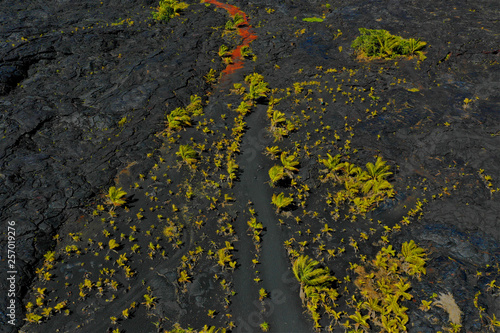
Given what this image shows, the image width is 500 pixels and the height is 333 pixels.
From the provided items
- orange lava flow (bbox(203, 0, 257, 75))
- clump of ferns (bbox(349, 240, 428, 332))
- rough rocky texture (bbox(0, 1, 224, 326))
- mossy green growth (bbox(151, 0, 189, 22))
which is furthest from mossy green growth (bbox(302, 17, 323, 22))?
clump of ferns (bbox(349, 240, 428, 332))

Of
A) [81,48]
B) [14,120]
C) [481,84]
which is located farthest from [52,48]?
[481,84]

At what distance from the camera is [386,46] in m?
18.4

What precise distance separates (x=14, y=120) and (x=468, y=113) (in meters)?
23.9

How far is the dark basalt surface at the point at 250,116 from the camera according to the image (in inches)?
388

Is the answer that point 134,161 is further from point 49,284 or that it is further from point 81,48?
point 81,48

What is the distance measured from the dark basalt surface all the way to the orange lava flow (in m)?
0.65

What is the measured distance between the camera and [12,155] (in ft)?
44.3

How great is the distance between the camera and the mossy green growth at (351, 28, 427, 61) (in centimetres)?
1823

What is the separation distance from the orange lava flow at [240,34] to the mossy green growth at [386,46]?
26.6 ft

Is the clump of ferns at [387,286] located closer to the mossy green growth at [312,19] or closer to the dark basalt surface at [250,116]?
the dark basalt surface at [250,116]

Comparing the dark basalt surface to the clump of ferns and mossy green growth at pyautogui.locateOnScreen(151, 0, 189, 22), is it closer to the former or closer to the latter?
the clump of ferns

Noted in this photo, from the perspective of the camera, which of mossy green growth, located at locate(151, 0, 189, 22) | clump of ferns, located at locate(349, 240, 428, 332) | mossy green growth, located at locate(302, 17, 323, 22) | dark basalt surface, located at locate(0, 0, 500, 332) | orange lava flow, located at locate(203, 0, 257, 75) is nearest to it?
clump of ferns, located at locate(349, 240, 428, 332)

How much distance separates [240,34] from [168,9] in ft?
24.0

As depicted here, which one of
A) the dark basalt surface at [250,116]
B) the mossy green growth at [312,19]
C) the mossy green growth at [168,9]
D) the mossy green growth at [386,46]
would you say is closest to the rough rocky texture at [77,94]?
the dark basalt surface at [250,116]
